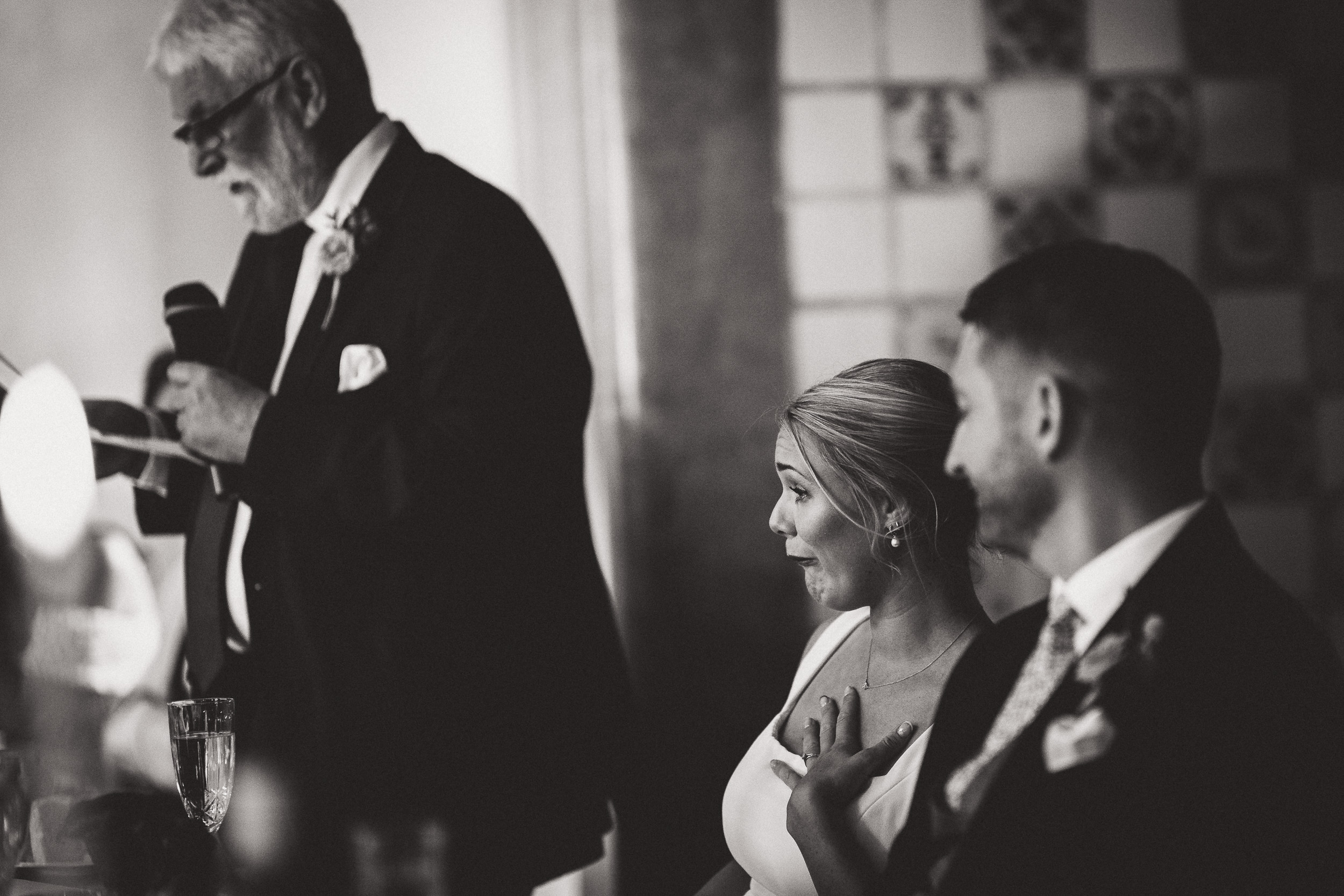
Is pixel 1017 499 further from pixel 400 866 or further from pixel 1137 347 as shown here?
pixel 400 866

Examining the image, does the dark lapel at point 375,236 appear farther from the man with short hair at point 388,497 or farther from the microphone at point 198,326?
the microphone at point 198,326

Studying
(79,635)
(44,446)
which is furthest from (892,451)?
(79,635)

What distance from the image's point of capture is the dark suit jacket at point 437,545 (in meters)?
2.02

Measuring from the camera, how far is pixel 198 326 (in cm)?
201

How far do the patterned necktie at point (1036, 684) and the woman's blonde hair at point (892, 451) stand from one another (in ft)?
1.55

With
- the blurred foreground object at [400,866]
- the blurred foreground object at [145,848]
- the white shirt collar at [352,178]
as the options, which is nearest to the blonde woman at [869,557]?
the blurred foreground object at [400,866]

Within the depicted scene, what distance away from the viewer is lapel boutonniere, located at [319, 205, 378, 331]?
2170mm

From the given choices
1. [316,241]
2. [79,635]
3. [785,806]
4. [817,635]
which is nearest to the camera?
[785,806]

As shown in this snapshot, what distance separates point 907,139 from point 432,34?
108cm

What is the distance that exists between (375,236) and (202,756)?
92 centimetres

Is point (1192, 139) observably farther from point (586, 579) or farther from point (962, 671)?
point (962, 671)

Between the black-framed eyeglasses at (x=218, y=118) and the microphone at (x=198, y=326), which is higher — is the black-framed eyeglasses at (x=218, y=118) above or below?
above

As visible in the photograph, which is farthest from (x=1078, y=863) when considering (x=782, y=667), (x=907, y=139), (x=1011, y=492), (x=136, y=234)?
(x=136, y=234)

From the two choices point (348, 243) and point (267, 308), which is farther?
point (267, 308)
